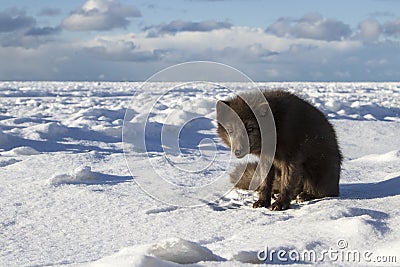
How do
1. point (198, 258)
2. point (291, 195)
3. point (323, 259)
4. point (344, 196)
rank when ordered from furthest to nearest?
point (344, 196), point (291, 195), point (323, 259), point (198, 258)

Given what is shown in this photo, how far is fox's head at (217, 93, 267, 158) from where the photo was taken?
11.4 ft

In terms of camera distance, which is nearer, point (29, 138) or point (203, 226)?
point (203, 226)

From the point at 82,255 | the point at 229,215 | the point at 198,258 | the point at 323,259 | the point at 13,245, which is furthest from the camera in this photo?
the point at 229,215

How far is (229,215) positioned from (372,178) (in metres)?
1.99

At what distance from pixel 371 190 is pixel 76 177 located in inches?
82.5

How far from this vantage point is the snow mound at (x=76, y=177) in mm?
4043

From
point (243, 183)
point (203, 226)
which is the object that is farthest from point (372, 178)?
point (203, 226)

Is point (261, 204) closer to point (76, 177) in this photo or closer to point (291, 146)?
point (291, 146)

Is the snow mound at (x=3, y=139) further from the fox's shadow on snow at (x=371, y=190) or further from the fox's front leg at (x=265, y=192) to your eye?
the fox's front leg at (x=265, y=192)

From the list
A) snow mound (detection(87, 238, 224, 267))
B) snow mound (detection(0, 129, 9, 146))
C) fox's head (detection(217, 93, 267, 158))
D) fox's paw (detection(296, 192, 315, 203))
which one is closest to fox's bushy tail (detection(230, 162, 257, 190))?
fox's head (detection(217, 93, 267, 158))

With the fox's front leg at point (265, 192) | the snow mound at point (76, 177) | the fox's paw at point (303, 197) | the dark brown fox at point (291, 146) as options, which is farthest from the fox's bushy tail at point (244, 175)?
the snow mound at point (76, 177)

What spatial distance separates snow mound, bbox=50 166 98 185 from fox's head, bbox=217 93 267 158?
3.79 feet

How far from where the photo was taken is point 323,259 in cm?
224

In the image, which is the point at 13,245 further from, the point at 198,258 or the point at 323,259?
the point at 323,259
